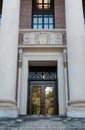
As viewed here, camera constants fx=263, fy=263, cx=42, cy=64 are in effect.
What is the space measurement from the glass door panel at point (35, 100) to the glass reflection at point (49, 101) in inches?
17.9

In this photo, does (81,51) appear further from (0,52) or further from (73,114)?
(0,52)

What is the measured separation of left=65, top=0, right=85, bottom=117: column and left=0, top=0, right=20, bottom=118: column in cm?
265

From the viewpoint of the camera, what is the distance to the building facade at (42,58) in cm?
1203

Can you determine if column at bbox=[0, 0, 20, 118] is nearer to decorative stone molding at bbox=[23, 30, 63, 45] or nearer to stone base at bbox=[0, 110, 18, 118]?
stone base at bbox=[0, 110, 18, 118]

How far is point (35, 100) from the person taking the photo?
1670 cm

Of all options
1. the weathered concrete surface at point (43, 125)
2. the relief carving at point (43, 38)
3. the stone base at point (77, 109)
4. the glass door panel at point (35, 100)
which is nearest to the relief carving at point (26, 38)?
the relief carving at point (43, 38)

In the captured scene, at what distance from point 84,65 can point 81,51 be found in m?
0.70

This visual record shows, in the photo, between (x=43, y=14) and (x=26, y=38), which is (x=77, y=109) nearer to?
(x=26, y=38)

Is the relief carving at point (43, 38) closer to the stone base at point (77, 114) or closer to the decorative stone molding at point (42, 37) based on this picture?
the decorative stone molding at point (42, 37)

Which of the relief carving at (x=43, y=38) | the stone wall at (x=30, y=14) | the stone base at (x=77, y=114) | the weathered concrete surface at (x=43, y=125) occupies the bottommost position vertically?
the weathered concrete surface at (x=43, y=125)

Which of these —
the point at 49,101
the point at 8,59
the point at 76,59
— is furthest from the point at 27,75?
the point at 76,59

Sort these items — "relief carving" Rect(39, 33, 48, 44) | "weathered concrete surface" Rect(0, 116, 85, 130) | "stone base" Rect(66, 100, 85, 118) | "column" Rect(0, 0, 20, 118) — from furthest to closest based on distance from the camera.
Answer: "relief carving" Rect(39, 33, 48, 44) < "column" Rect(0, 0, 20, 118) < "stone base" Rect(66, 100, 85, 118) < "weathered concrete surface" Rect(0, 116, 85, 130)

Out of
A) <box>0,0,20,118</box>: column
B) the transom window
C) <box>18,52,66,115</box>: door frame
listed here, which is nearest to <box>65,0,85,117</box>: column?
<box>0,0,20,118</box>: column

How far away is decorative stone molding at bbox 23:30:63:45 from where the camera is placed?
52.5 feet
